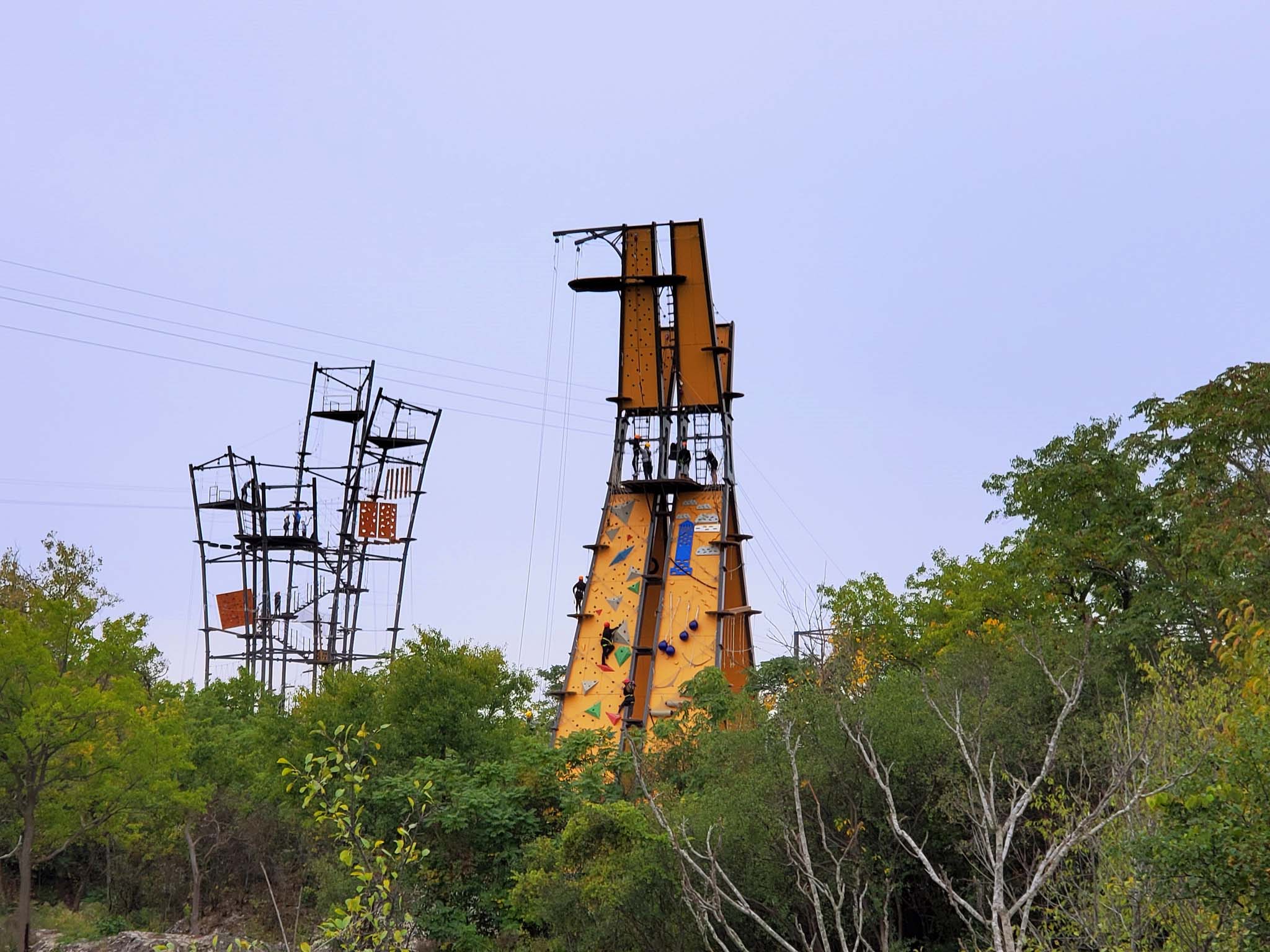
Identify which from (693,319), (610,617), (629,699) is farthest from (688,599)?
(693,319)

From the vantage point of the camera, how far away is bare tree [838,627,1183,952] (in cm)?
838

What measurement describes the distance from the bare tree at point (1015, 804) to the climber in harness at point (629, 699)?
1025cm

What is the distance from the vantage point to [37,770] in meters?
34.9

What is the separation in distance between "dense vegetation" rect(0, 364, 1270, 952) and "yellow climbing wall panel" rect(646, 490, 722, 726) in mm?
1878

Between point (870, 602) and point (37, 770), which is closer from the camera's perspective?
point (37, 770)

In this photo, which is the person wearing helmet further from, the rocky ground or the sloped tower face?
the rocky ground

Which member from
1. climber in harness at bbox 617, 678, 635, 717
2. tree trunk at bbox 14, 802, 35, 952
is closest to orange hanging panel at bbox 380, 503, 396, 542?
tree trunk at bbox 14, 802, 35, 952

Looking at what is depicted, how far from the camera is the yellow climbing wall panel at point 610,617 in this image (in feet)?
113

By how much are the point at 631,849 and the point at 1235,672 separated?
11.3 metres

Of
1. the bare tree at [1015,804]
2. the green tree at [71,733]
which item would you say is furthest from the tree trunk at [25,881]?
the bare tree at [1015,804]

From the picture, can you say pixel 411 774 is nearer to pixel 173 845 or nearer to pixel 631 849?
pixel 631 849

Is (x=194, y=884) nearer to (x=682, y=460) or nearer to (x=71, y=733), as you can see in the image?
(x=71, y=733)

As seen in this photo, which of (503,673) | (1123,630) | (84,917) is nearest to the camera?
(1123,630)

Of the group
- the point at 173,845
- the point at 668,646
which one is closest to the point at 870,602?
the point at 668,646
